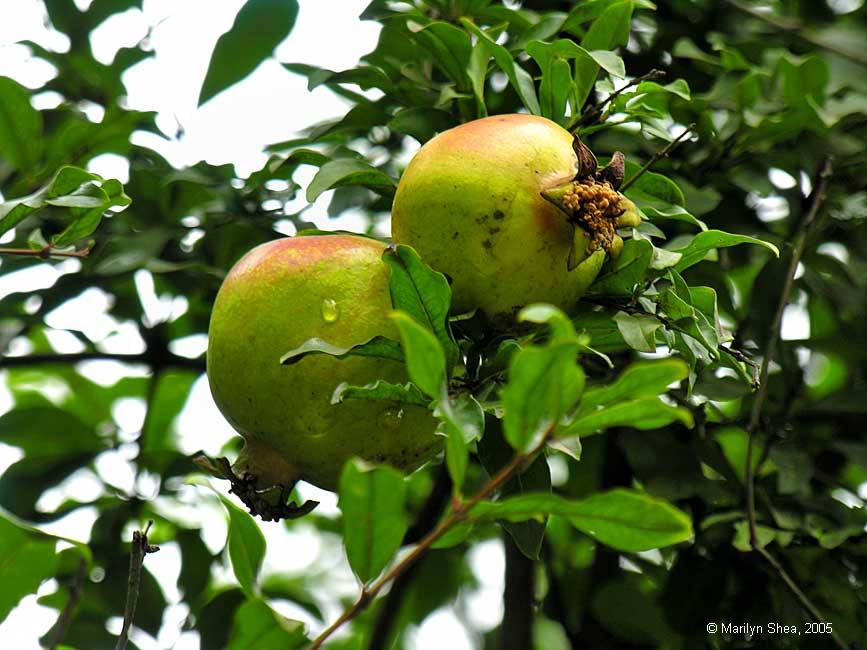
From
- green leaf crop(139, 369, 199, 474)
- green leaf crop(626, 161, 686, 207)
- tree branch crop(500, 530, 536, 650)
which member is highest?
green leaf crop(626, 161, 686, 207)

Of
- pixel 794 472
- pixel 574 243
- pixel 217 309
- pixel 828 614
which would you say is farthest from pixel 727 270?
pixel 217 309

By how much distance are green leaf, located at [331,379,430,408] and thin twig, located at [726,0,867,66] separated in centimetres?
90

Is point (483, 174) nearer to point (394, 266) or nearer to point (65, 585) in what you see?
point (394, 266)

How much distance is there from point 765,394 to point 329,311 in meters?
0.72

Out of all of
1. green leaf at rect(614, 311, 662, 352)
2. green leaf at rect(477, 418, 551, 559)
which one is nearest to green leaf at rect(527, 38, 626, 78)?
green leaf at rect(614, 311, 662, 352)

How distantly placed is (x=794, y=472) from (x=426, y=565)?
2.39ft

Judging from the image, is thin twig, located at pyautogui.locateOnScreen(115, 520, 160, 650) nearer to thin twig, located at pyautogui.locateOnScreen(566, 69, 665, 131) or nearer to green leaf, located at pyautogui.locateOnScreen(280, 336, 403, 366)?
green leaf, located at pyautogui.locateOnScreen(280, 336, 403, 366)

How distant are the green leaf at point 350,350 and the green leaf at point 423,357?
15 cm

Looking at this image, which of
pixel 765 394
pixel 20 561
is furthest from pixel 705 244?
pixel 20 561

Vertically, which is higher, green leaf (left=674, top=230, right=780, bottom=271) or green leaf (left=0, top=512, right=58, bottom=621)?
green leaf (left=674, top=230, right=780, bottom=271)

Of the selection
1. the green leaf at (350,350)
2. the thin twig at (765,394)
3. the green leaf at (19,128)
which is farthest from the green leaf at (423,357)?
the green leaf at (19,128)

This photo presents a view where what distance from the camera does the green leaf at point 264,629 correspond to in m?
0.72

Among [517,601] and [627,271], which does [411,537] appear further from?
[627,271]

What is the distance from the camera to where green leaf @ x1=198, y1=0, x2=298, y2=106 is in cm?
133
